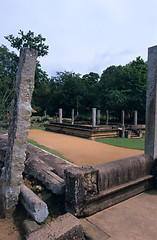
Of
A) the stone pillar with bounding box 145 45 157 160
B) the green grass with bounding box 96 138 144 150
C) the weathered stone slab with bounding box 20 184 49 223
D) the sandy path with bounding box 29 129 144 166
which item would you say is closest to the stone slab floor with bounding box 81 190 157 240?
the weathered stone slab with bounding box 20 184 49 223

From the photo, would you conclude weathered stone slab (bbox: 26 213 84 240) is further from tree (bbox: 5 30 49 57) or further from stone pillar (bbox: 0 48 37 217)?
tree (bbox: 5 30 49 57)

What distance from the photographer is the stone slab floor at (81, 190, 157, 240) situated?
2121mm

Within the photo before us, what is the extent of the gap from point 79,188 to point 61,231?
64cm

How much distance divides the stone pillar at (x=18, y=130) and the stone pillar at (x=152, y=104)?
252 cm

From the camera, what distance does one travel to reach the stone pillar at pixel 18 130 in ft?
8.26

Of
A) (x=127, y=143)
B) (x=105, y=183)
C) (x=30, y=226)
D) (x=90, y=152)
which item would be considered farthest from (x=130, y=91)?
(x=30, y=226)

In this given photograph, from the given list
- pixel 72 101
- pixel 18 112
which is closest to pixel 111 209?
pixel 18 112

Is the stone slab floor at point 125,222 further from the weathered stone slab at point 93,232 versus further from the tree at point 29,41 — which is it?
the tree at point 29,41

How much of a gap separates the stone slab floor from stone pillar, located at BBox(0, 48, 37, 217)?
47.5 inches

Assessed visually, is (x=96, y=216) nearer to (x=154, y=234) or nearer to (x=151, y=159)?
A: (x=154, y=234)

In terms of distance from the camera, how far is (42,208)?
2.30m

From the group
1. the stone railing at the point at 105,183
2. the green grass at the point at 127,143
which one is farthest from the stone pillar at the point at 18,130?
the green grass at the point at 127,143

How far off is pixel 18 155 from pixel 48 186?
86cm

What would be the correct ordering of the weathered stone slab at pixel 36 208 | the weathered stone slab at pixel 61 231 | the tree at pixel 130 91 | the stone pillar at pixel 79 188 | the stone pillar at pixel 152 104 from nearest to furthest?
the weathered stone slab at pixel 61 231, the weathered stone slab at pixel 36 208, the stone pillar at pixel 79 188, the stone pillar at pixel 152 104, the tree at pixel 130 91
